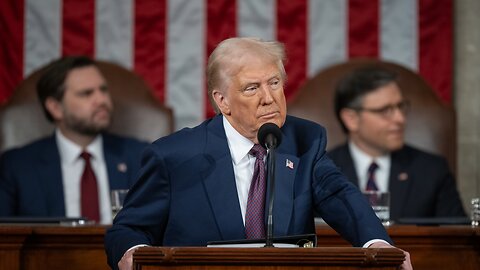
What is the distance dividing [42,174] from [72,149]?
0.26 metres

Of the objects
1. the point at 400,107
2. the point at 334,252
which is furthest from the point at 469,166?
the point at 334,252

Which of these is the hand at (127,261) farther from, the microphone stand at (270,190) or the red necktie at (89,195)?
the red necktie at (89,195)

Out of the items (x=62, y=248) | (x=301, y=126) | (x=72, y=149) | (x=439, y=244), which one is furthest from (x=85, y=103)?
(x=301, y=126)

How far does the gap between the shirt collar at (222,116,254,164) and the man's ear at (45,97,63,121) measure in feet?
9.09

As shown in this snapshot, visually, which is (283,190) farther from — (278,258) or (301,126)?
(278,258)

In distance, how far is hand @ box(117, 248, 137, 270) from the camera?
3189mm

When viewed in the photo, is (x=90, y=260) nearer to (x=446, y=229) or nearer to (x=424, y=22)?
(x=446, y=229)

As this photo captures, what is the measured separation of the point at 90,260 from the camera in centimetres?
421

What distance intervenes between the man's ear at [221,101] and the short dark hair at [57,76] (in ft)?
8.78

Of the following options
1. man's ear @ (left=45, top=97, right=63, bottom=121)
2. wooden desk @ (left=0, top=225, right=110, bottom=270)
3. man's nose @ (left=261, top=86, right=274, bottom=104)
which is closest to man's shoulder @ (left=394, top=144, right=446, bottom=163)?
man's ear @ (left=45, top=97, right=63, bottom=121)

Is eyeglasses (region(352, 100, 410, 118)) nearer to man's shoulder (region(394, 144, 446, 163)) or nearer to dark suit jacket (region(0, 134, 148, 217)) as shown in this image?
man's shoulder (region(394, 144, 446, 163))

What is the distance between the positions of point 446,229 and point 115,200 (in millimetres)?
1378

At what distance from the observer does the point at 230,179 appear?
3432mm

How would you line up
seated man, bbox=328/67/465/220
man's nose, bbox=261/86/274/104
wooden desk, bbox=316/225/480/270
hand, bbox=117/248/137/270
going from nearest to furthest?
1. hand, bbox=117/248/137/270
2. man's nose, bbox=261/86/274/104
3. wooden desk, bbox=316/225/480/270
4. seated man, bbox=328/67/465/220
